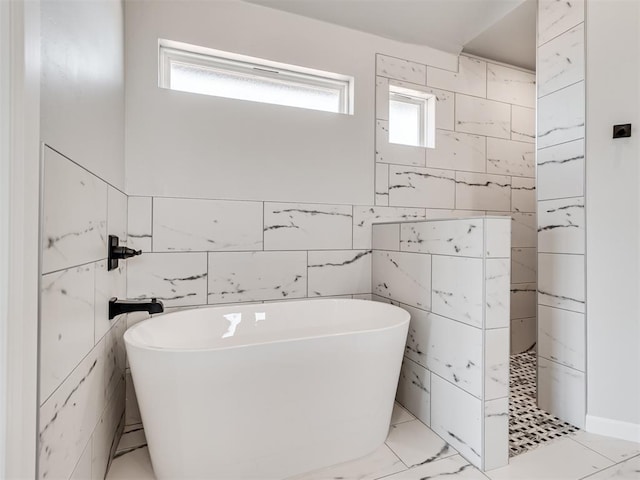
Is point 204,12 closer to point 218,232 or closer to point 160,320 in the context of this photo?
point 218,232

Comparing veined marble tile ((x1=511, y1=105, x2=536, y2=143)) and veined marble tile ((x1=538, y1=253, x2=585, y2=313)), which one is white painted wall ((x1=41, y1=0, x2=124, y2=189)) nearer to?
veined marble tile ((x1=538, y1=253, x2=585, y2=313))

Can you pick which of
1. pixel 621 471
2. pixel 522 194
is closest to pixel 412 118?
pixel 522 194

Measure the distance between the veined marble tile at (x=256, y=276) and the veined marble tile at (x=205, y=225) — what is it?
0.07 meters

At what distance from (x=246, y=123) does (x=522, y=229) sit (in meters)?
2.50

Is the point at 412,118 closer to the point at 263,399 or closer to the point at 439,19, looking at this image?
the point at 439,19

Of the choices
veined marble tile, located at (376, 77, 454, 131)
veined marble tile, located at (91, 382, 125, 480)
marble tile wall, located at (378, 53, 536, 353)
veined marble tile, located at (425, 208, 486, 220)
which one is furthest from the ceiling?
veined marble tile, located at (91, 382, 125, 480)

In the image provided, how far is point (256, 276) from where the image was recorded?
215 centimetres

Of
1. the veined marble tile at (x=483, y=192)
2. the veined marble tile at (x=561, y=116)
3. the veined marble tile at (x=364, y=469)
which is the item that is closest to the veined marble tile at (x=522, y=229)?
the veined marble tile at (x=483, y=192)

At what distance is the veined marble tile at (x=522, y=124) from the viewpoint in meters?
2.91

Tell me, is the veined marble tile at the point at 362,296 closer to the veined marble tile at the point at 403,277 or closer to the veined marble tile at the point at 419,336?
the veined marble tile at the point at 403,277

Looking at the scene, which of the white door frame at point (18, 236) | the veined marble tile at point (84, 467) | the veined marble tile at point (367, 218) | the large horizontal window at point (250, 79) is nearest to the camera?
the white door frame at point (18, 236)

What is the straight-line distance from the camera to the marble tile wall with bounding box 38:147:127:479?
82 cm

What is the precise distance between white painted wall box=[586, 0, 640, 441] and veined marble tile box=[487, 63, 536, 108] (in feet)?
3.23

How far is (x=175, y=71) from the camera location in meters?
2.12
